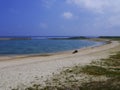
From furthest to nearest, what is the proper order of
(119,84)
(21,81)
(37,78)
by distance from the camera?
1. (37,78)
2. (21,81)
3. (119,84)

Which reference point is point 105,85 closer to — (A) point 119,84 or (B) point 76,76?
(A) point 119,84

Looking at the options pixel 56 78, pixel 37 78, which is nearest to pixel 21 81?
pixel 37 78

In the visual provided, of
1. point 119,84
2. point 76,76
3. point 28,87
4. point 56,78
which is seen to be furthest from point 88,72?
point 28,87

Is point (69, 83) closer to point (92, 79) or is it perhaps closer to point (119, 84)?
point (92, 79)

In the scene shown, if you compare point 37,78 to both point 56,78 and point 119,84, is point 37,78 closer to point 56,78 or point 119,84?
point 56,78

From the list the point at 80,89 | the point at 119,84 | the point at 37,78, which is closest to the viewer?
the point at 80,89

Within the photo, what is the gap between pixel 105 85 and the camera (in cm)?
1123

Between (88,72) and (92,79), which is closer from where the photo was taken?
(92,79)

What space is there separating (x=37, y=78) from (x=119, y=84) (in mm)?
4742

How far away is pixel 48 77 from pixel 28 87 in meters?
2.66

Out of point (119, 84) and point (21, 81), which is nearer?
point (119, 84)

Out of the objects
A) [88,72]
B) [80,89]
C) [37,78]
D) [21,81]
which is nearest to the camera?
[80,89]

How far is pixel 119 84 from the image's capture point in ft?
37.2

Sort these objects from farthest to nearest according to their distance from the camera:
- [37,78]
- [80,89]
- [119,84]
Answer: [37,78], [119,84], [80,89]
